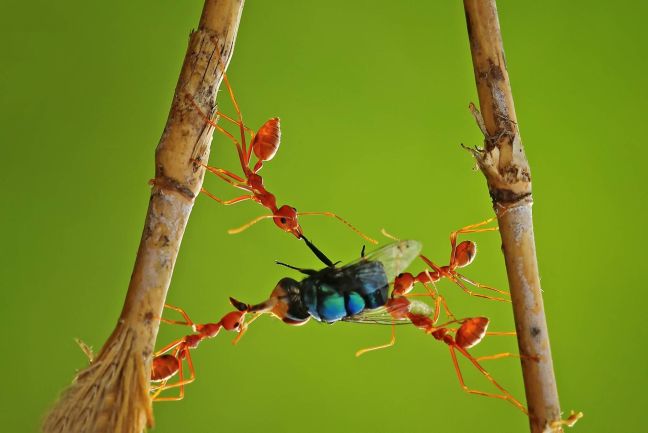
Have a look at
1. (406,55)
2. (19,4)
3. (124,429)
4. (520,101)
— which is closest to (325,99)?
(406,55)

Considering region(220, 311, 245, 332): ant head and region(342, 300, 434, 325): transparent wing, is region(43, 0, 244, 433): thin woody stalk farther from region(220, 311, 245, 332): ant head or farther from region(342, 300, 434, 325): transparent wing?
region(342, 300, 434, 325): transparent wing

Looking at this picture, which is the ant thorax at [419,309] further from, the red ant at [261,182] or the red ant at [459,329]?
the red ant at [261,182]

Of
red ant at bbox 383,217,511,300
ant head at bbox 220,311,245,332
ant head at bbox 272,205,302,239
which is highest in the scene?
ant head at bbox 272,205,302,239

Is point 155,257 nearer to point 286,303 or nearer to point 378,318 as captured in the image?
point 286,303

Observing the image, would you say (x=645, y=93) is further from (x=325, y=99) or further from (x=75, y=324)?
(x=75, y=324)

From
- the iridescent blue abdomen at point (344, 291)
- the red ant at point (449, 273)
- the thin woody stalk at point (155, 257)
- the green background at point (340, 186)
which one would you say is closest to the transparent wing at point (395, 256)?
the iridescent blue abdomen at point (344, 291)

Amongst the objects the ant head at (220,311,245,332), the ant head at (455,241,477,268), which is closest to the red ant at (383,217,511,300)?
the ant head at (455,241,477,268)
